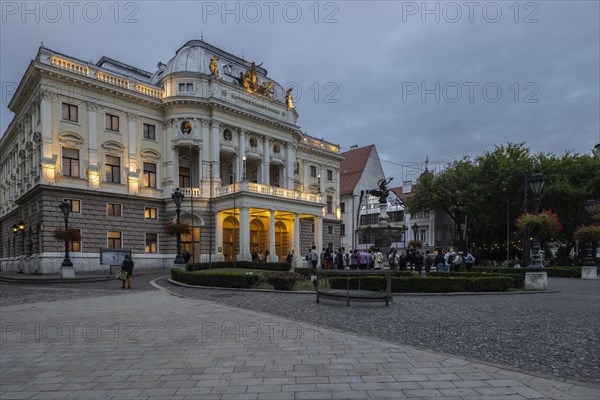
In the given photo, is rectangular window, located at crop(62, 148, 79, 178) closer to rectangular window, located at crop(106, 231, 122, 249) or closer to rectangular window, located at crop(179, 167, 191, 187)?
rectangular window, located at crop(106, 231, 122, 249)

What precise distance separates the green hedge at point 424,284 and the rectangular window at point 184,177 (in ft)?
97.7

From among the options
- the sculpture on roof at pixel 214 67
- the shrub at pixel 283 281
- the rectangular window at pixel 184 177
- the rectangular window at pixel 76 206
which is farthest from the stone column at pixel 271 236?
the shrub at pixel 283 281

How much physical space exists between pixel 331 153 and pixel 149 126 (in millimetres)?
26930

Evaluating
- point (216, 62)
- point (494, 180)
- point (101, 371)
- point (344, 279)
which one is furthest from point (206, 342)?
point (494, 180)

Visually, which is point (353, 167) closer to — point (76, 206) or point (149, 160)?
point (149, 160)

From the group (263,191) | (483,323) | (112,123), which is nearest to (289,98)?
(263,191)

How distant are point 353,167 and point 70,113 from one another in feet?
161

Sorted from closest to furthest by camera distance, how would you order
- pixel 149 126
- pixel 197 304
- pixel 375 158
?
pixel 197 304, pixel 149 126, pixel 375 158

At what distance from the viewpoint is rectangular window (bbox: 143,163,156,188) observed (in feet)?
129

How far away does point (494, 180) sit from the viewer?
4512 cm

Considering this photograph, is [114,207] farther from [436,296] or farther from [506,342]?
[506,342]

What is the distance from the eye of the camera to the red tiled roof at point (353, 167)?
2763 inches

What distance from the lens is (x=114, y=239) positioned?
35.9 metres

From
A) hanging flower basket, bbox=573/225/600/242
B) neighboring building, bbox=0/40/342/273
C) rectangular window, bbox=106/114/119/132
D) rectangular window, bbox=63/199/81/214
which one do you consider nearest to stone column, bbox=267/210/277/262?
neighboring building, bbox=0/40/342/273
